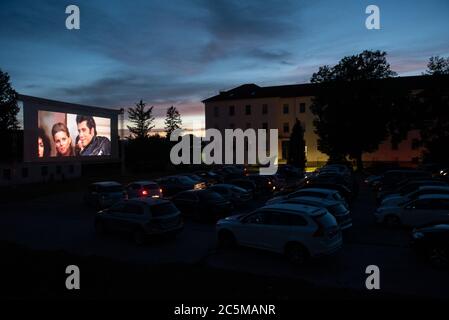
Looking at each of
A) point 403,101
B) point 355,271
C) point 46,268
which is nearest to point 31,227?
point 46,268

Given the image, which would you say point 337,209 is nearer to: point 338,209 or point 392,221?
point 338,209

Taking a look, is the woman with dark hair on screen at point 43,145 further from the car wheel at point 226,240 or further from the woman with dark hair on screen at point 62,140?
the car wheel at point 226,240

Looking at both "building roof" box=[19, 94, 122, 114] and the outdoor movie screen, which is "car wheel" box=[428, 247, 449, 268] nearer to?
"building roof" box=[19, 94, 122, 114]

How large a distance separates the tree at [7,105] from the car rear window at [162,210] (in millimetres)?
48548

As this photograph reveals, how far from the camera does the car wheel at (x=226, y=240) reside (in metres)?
11.6

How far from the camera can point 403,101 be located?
47844 millimetres

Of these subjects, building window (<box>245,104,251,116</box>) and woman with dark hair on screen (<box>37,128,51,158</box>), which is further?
building window (<box>245,104,251,116</box>)

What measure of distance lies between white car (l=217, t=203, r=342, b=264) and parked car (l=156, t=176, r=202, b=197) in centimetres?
1283

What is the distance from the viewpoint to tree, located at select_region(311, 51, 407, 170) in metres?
46.9

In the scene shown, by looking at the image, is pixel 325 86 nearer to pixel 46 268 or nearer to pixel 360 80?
pixel 360 80

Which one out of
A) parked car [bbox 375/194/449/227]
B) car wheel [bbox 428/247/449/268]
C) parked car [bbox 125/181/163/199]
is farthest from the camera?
parked car [bbox 125/181/163/199]

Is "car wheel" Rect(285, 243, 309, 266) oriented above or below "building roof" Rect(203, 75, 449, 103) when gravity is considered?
below

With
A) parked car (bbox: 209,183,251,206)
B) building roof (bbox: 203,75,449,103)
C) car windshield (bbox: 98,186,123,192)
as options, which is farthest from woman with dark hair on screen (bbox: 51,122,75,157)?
building roof (bbox: 203,75,449,103)
